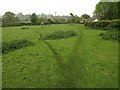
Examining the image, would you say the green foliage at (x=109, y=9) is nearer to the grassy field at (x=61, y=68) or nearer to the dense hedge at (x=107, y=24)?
the dense hedge at (x=107, y=24)

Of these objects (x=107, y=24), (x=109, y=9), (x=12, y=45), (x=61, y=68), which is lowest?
(x=61, y=68)

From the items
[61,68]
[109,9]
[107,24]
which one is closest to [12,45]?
[61,68]

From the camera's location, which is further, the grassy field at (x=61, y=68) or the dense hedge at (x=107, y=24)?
the dense hedge at (x=107, y=24)

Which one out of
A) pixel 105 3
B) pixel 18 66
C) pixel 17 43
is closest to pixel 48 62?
pixel 18 66

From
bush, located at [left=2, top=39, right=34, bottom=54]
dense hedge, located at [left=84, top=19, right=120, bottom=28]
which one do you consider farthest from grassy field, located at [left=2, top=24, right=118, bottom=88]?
dense hedge, located at [left=84, top=19, right=120, bottom=28]

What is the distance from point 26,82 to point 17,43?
954cm

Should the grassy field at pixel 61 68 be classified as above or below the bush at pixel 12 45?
below

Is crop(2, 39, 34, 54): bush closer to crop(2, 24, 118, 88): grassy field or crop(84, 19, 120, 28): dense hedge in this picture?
crop(2, 24, 118, 88): grassy field

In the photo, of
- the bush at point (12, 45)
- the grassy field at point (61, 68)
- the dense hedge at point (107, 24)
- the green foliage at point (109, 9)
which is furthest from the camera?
the green foliage at point (109, 9)

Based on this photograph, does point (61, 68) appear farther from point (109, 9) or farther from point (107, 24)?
point (109, 9)

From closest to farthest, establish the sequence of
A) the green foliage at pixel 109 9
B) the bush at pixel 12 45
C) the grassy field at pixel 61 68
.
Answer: the grassy field at pixel 61 68
the bush at pixel 12 45
the green foliage at pixel 109 9

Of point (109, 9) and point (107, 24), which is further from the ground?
point (109, 9)

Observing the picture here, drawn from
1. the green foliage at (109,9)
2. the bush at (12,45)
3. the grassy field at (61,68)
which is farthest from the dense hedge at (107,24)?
the bush at (12,45)

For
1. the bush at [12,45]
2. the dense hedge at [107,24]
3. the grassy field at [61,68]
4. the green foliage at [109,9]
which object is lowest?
Answer: the grassy field at [61,68]
